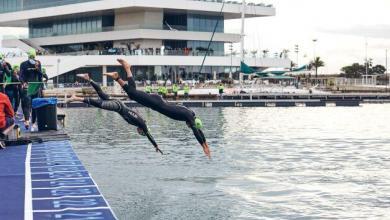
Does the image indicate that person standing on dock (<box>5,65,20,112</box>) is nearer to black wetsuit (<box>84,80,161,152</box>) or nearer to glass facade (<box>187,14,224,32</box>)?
black wetsuit (<box>84,80,161,152</box>)

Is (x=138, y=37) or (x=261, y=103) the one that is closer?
(x=261, y=103)

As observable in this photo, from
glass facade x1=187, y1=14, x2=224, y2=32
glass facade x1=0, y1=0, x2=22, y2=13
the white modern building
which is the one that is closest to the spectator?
the white modern building

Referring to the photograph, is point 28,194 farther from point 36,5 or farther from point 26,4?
point 26,4

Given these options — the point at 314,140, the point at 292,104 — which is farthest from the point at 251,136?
the point at 292,104

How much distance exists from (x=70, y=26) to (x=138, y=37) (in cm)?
1508

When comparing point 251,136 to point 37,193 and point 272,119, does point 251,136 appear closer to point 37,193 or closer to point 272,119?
point 272,119

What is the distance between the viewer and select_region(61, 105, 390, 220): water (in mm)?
17422

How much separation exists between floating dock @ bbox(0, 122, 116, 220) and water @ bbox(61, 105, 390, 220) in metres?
1.18

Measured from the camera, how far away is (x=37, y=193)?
1516cm

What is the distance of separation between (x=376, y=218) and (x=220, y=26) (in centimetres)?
9333

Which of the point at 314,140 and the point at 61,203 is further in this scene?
the point at 314,140

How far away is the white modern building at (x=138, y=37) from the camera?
96812 mm

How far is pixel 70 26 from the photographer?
108875 mm

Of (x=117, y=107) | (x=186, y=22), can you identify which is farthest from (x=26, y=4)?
(x=117, y=107)
